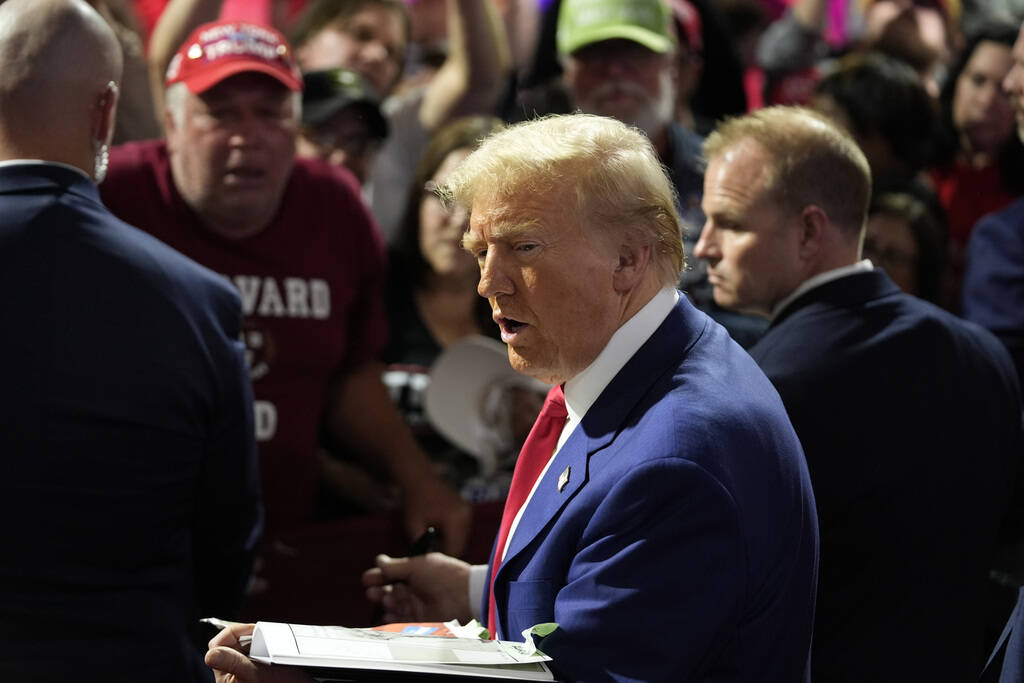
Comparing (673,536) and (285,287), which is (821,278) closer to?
(673,536)

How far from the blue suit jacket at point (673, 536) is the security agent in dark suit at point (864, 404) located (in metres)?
0.68

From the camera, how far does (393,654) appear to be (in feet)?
6.30

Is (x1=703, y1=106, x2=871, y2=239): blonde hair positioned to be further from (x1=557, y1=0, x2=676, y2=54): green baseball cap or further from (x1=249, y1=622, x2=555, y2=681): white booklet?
(x1=557, y1=0, x2=676, y2=54): green baseball cap

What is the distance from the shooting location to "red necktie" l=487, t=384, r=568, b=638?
7.32 ft

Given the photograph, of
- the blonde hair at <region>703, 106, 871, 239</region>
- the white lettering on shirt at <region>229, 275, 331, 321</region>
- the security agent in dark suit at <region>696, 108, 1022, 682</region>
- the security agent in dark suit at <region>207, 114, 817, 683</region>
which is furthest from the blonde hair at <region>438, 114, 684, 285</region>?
the white lettering on shirt at <region>229, 275, 331, 321</region>

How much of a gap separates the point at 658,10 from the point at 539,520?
3.22 m

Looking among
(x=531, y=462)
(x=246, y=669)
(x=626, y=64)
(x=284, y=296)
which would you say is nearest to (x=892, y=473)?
(x=531, y=462)

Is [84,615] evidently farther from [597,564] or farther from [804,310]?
[804,310]

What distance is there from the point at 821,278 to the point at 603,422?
1067mm

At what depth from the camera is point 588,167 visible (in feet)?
6.75

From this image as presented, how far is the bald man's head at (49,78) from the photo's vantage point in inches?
102

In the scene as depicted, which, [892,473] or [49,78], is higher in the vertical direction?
[49,78]

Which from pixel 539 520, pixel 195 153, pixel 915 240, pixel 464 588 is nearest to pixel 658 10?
pixel 915 240

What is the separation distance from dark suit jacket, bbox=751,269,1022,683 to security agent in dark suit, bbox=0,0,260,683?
4.26 ft
